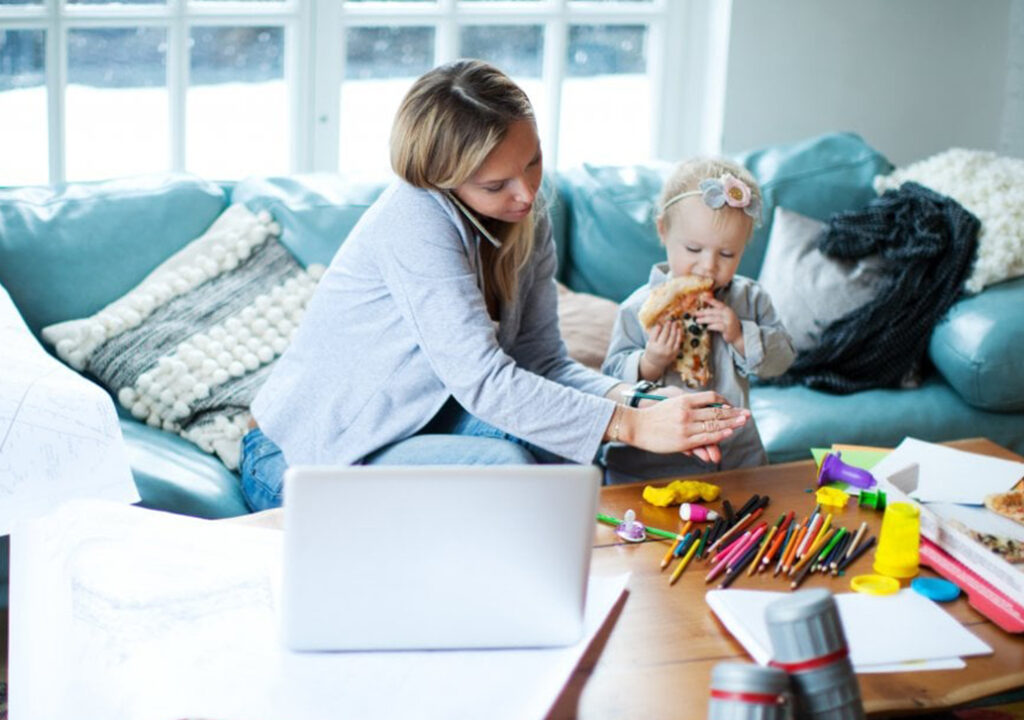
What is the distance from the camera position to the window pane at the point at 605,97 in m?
3.58

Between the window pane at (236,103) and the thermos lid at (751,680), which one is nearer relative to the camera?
the thermos lid at (751,680)

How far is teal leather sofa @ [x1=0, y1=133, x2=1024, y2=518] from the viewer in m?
2.61

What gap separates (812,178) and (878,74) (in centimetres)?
70

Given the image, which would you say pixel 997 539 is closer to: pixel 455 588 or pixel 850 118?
pixel 455 588

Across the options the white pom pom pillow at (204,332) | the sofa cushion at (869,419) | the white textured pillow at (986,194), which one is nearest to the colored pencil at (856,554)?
the sofa cushion at (869,419)

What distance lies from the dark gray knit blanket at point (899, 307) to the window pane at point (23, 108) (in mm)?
1844

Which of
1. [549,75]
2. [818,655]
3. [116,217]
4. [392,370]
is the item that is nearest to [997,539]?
[818,655]

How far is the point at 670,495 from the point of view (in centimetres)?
181

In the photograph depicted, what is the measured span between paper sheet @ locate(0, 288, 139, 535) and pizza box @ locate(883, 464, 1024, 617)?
1158 millimetres

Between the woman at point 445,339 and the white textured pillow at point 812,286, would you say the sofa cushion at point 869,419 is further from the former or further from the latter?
the woman at point 445,339

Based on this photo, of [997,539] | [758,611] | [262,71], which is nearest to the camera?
[758,611]

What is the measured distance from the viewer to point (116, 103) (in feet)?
10.3

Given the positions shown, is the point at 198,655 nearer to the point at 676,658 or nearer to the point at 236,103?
the point at 676,658

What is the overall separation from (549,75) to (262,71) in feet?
2.58
